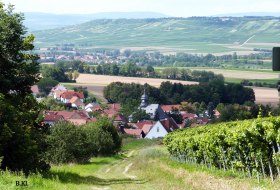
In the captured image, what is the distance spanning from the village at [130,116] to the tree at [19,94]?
290 feet

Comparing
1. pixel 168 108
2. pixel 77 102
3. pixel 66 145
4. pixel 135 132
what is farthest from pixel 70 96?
pixel 66 145

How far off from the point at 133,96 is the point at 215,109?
25861 mm

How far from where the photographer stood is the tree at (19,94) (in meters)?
25.7

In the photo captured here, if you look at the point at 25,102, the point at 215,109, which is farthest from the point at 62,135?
the point at 215,109

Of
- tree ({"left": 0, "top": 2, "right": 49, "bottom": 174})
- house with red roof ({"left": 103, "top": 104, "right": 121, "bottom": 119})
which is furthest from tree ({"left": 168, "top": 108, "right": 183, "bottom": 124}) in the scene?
tree ({"left": 0, "top": 2, "right": 49, "bottom": 174})

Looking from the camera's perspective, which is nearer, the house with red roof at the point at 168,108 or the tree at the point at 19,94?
the tree at the point at 19,94

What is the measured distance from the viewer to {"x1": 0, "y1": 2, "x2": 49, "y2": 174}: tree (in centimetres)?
2573

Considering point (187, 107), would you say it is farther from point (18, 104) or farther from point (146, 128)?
point (18, 104)

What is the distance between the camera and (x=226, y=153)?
31594mm

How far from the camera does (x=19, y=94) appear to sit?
28688 mm

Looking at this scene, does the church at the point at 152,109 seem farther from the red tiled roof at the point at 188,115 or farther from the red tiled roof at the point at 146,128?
the red tiled roof at the point at 146,128

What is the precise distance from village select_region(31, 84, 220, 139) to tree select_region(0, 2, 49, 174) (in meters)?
88.4

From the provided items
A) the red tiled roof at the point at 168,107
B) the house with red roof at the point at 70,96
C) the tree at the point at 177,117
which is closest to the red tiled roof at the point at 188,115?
the tree at the point at 177,117

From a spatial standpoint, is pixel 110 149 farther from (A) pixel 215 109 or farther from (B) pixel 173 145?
(A) pixel 215 109
